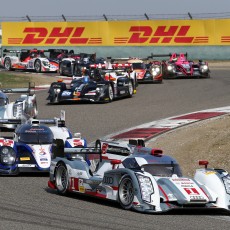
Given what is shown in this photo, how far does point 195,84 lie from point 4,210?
88.9 feet

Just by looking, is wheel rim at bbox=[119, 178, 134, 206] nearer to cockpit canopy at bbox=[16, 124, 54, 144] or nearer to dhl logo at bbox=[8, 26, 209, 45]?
cockpit canopy at bbox=[16, 124, 54, 144]

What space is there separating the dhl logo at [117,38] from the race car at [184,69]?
11585 mm

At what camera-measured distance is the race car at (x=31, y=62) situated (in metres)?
47.0

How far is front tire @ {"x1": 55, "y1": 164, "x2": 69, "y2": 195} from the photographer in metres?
13.9

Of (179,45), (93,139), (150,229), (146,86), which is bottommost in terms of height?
(150,229)

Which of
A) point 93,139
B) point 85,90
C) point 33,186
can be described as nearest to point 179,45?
point 85,90

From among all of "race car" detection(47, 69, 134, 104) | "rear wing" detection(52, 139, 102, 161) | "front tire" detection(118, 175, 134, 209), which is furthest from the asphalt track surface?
"race car" detection(47, 69, 134, 104)

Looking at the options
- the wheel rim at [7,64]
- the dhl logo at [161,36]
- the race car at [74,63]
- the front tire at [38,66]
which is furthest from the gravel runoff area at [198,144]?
the dhl logo at [161,36]

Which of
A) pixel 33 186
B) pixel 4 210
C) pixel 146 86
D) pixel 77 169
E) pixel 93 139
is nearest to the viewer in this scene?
pixel 4 210

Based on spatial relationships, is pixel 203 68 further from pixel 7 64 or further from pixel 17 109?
pixel 17 109

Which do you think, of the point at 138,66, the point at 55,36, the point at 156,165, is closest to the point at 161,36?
the point at 55,36

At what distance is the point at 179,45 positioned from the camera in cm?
5406

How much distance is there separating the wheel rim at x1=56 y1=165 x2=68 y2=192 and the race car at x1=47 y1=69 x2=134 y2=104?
1642 cm

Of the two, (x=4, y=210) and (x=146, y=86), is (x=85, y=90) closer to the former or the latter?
(x=146, y=86)
